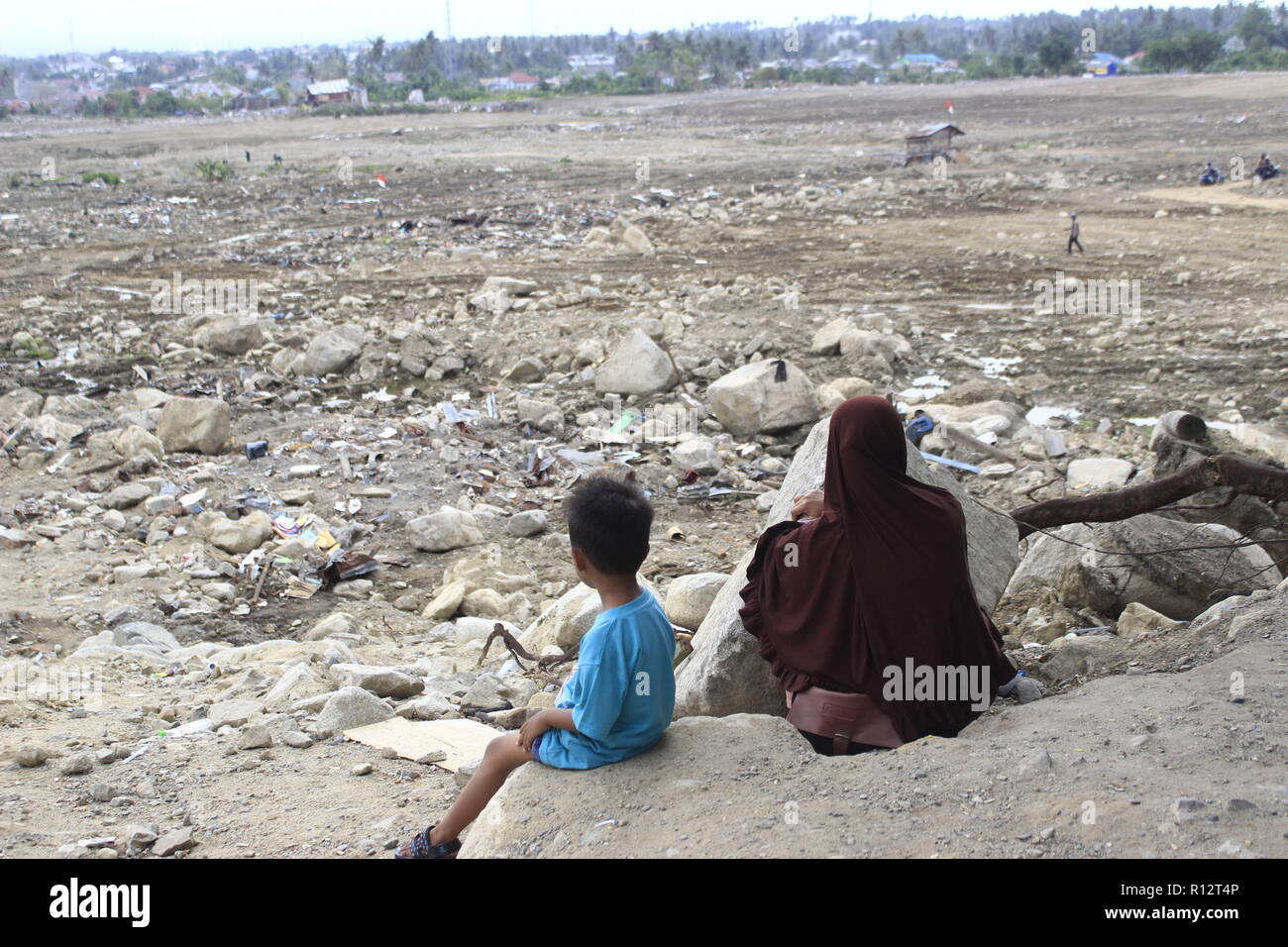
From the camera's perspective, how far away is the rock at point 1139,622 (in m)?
3.70

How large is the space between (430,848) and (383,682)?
1412mm

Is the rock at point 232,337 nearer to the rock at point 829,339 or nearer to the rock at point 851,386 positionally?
the rock at point 829,339

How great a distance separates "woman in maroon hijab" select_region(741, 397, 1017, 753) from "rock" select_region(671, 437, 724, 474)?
3980 millimetres

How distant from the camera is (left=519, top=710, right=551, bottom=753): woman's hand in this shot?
238 centimetres

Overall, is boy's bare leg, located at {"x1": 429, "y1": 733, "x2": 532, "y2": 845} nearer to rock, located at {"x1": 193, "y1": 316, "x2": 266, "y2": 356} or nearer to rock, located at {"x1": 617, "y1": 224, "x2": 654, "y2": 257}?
rock, located at {"x1": 193, "y1": 316, "x2": 266, "y2": 356}

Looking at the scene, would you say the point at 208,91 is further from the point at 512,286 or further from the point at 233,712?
the point at 233,712

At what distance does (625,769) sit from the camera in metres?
2.41

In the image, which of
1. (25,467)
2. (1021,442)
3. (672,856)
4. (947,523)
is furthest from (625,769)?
(25,467)

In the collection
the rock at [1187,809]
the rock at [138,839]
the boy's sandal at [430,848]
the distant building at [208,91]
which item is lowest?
the rock at [138,839]

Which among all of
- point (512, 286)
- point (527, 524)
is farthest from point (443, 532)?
point (512, 286)

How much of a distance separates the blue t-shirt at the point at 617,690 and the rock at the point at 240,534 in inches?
144

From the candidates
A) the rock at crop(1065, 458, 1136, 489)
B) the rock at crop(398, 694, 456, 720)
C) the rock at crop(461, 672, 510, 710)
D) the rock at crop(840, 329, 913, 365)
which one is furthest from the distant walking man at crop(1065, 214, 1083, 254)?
the rock at crop(398, 694, 456, 720)

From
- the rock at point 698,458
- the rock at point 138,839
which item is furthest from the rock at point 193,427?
the rock at point 138,839

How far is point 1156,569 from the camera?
A: 4035mm
